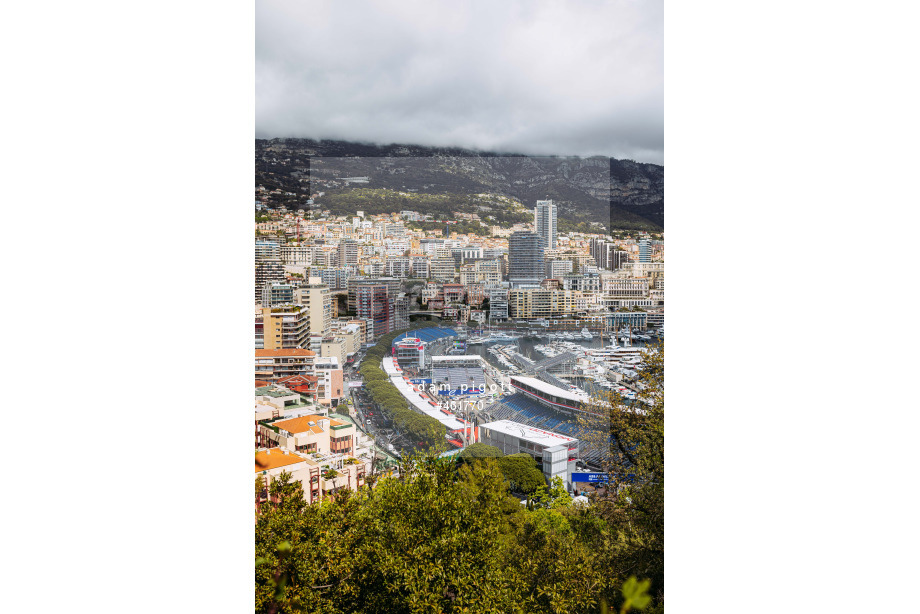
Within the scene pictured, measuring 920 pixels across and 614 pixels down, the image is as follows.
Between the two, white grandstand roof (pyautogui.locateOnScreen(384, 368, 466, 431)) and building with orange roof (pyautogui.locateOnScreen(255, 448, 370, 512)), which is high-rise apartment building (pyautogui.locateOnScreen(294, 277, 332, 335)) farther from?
building with orange roof (pyautogui.locateOnScreen(255, 448, 370, 512))

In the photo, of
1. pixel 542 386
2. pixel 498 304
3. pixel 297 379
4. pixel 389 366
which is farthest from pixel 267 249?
pixel 542 386

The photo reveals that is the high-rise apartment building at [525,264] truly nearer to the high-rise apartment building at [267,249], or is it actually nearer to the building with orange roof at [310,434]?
the building with orange roof at [310,434]

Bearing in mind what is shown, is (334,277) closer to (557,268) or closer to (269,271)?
(269,271)
